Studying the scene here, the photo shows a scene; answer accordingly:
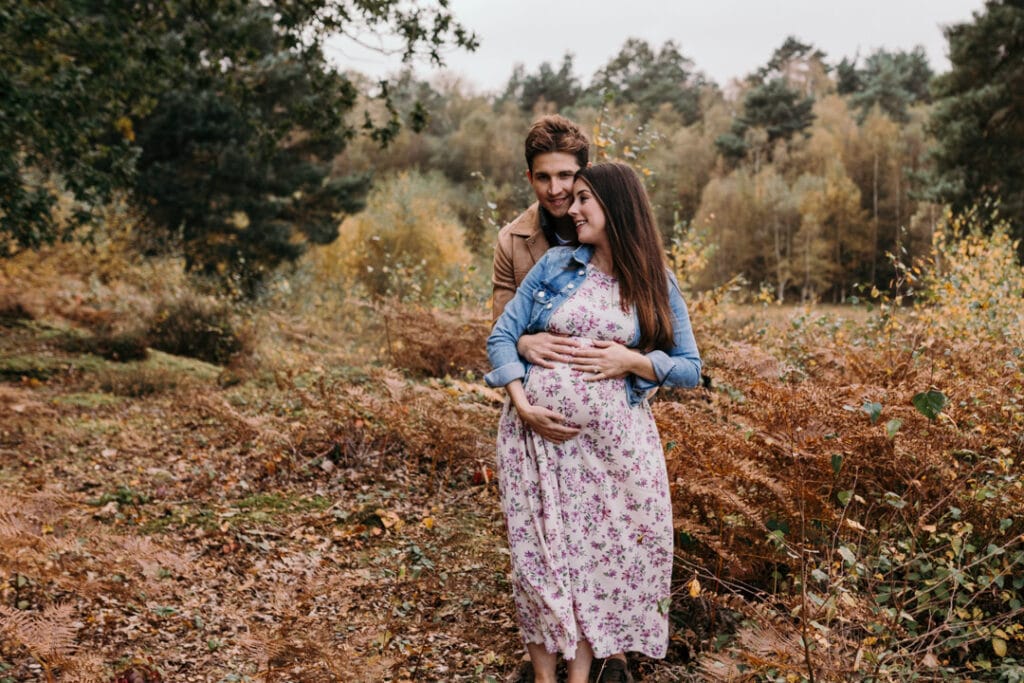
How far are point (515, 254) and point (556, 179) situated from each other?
37cm

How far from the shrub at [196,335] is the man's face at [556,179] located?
304 inches

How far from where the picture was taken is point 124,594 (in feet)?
11.5

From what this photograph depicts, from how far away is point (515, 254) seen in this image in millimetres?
3271

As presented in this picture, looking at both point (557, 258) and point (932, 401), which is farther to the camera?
point (557, 258)

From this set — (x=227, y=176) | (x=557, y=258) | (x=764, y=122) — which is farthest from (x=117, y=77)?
(x=764, y=122)

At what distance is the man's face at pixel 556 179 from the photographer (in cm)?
313

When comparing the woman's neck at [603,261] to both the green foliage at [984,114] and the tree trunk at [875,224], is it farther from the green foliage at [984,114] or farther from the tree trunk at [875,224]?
the tree trunk at [875,224]

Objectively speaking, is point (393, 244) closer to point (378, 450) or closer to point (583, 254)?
point (378, 450)

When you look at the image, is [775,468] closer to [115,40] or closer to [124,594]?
[124,594]

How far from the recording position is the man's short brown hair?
313cm

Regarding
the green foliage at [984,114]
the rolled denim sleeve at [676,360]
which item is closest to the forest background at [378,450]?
the rolled denim sleeve at [676,360]

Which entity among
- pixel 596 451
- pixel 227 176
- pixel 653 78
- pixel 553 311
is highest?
pixel 653 78

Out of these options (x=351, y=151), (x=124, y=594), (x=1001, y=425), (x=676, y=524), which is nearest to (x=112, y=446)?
(x=124, y=594)

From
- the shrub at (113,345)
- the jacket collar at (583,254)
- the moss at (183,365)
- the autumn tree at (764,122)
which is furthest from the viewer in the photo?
the autumn tree at (764,122)
